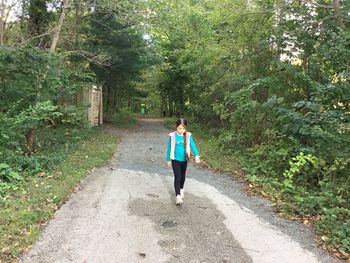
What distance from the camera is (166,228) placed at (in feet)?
16.7

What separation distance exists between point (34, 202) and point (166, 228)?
2298 millimetres

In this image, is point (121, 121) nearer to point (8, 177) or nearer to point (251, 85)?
point (251, 85)

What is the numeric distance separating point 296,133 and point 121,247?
491cm

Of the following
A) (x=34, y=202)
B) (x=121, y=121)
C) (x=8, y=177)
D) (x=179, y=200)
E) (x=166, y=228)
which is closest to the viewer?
(x=166, y=228)

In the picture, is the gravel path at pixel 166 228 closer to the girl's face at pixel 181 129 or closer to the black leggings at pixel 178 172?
the black leggings at pixel 178 172

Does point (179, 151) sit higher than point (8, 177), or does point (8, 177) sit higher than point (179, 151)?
point (179, 151)

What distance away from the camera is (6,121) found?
7750 mm

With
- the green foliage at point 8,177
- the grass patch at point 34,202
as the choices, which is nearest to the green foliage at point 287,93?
the grass patch at point 34,202

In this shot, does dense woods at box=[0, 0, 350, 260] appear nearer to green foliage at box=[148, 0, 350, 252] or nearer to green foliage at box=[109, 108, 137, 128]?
green foliage at box=[148, 0, 350, 252]

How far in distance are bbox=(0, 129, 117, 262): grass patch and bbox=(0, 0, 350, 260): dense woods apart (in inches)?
18.3

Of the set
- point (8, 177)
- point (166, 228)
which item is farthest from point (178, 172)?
point (8, 177)

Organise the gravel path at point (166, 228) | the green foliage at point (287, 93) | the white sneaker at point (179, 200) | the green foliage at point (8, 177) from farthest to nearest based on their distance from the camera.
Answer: the green foliage at point (287, 93)
the green foliage at point (8, 177)
the white sneaker at point (179, 200)
the gravel path at point (166, 228)

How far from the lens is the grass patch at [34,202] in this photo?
438 cm

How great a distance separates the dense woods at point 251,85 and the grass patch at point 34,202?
1.53 feet
